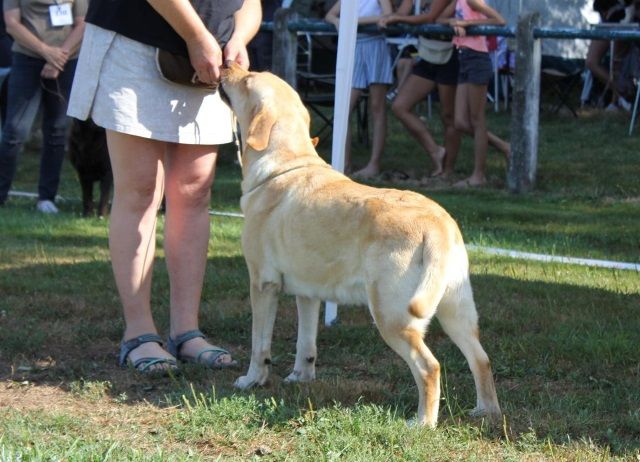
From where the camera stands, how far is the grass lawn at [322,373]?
376 centimetres

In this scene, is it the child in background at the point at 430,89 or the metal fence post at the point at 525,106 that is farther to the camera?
the child in background at the point at 430,89

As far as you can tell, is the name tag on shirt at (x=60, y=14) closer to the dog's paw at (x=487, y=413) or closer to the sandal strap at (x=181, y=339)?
the sandal strap at (x=181, y=339)

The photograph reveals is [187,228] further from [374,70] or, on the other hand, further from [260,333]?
[374,70]

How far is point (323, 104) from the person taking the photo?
14.1 metres

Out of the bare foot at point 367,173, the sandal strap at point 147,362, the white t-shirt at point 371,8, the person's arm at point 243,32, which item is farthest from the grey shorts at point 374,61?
the sandal strap at point 147,362

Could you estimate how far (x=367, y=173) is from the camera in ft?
38.7

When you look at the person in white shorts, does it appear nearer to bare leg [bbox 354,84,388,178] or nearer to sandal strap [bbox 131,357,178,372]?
sandal strap [bbox 131,357,178,372]

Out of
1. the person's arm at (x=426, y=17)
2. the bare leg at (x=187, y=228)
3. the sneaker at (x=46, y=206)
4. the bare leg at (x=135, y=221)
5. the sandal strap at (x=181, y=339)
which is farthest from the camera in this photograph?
the person's arm at (x=426, y=17)

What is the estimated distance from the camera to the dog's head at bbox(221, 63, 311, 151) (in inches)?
175

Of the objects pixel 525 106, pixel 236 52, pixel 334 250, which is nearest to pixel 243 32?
pixel 236 52

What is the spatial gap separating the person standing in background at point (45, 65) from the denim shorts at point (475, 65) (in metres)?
3.61

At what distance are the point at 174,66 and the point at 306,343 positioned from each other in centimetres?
126

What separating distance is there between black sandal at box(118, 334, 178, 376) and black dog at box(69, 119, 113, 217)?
448 centimetres

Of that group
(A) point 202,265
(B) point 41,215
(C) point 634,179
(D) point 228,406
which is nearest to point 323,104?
(C) point 634,179
